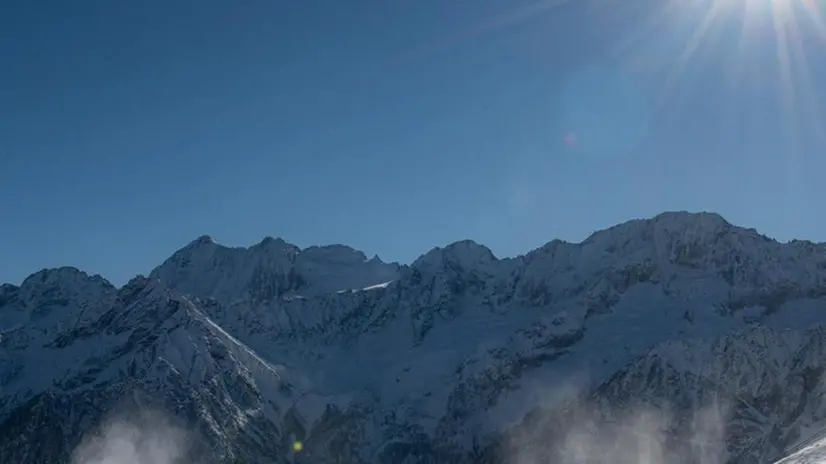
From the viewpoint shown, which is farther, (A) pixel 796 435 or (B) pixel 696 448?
(B) pixel 696 448

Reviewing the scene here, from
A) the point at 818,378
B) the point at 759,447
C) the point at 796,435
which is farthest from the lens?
the point at 818,378

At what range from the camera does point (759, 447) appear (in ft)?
570

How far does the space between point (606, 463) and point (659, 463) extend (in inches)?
459

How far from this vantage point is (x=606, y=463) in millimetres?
198875

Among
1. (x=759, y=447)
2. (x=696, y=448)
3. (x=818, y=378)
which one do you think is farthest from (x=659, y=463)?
(x=818, y=378)

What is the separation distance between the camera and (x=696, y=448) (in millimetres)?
197875

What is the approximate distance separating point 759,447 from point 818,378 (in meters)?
28.8

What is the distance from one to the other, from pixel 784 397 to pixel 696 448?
22.5 metres

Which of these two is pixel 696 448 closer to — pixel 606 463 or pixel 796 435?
pixel 606 463

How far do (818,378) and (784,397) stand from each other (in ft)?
31.4

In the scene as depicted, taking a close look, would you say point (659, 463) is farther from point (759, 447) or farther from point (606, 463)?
point (759, 447)

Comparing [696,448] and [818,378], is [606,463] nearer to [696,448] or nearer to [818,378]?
[696,448]

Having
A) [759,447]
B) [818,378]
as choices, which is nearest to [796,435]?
[759,447]

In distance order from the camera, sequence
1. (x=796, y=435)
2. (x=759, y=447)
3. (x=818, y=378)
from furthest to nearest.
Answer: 1. (x=818, y=378)
2. (x=759, y=447)
3. (x=796, y=435)
